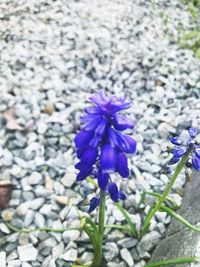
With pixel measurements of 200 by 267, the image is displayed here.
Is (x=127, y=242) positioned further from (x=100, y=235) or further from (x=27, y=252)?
(x=27, y=252)

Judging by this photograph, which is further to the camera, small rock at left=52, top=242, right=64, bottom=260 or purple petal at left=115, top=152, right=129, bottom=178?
small rock at left=52, top=242, right=64, bottom=260

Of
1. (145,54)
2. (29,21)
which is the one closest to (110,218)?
(145,54)

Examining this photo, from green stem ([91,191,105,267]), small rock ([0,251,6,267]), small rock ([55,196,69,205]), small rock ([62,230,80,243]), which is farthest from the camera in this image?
small rock ([55,196,69,205])

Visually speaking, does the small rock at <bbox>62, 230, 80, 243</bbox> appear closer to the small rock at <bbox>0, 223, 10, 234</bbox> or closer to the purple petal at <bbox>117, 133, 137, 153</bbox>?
the small rock at <bbox>0, 223, 10, 234</bbox>

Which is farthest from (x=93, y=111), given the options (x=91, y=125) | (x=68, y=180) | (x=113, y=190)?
(x=68, y=180)

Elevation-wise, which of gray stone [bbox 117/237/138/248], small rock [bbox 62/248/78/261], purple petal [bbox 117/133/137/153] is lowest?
small rock [bbox 62/248/78/261]

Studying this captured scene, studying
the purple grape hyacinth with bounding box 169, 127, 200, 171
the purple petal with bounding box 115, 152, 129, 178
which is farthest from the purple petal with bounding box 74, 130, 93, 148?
the purple grape hyacinth with bounding box 169, 127, 200, 171
